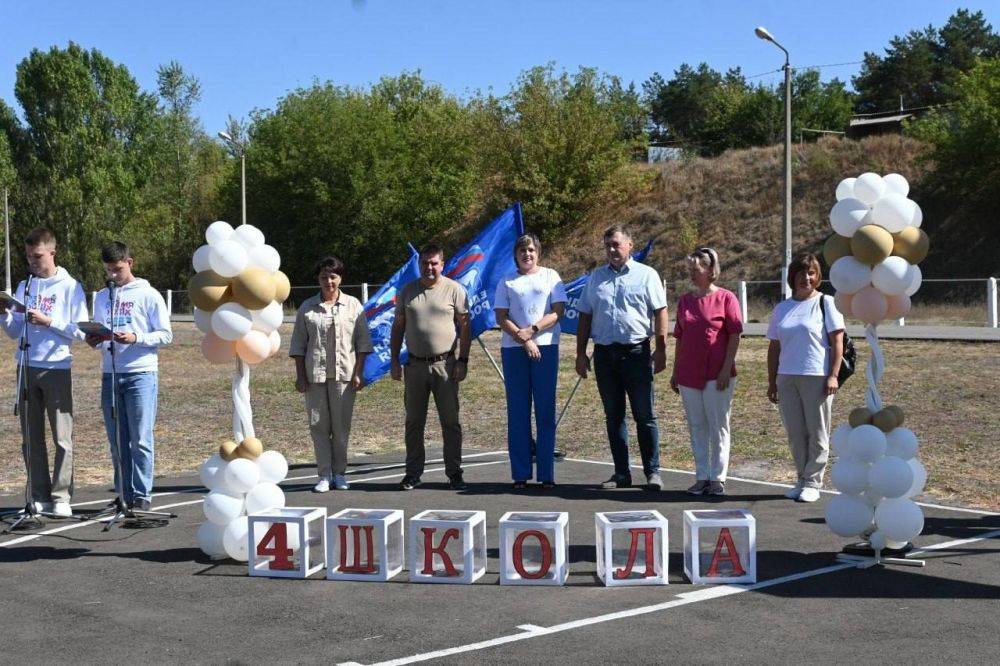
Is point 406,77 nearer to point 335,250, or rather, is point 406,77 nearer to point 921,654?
point 335,250

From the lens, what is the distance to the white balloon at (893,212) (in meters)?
6.75

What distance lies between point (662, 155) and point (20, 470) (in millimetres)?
52715

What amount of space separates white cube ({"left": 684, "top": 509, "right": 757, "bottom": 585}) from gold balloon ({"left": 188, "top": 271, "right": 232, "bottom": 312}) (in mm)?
3451

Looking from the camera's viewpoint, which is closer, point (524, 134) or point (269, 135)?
point (524, 134)

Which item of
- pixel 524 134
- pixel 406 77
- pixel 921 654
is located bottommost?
A: pixel 921 654

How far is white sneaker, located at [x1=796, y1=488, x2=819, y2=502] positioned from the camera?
8438mm

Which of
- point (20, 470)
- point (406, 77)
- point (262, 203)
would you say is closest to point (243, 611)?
point (20, 470)

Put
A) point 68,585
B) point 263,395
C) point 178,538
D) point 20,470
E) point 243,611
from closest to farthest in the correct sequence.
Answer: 1. point 243,611
2. point 68,585
3. point 178,538
4. point 20,470
5. point 263,395

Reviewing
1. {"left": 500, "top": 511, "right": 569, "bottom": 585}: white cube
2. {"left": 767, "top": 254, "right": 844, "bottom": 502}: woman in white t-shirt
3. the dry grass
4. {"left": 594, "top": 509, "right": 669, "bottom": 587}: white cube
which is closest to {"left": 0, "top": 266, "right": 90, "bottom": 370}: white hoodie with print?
the dry grass

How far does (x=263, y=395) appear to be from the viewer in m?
17.1

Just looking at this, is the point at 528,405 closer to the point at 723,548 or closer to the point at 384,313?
the point at 384,313

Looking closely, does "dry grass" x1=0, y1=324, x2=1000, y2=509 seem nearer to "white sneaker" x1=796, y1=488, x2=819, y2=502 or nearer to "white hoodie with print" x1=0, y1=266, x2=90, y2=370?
"white sneaker" x1=796, y1=488, x2=819, y2=502

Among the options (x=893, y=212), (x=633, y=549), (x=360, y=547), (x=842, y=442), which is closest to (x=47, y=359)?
(x=360, y=547)

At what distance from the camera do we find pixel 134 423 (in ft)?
26.9
